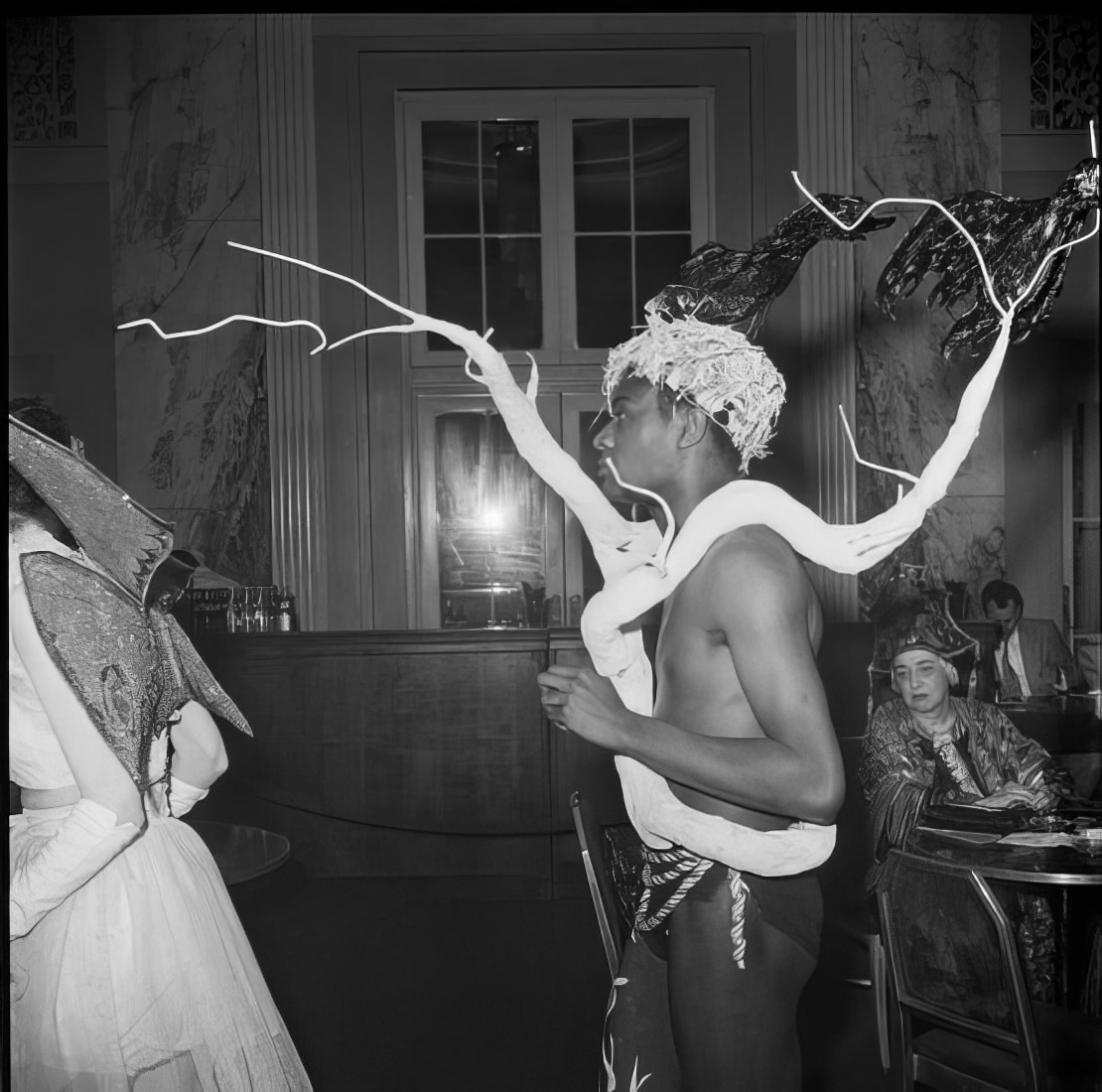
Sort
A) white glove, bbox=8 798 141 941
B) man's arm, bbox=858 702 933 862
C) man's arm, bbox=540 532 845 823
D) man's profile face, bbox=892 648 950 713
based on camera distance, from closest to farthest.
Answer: man's arm, bbox=540 532 845 823 < white glove, bbox=8 798 141 941 < man's arm, bbox=858 702 933 862 < man's profile face, bbox=892 648 950 713

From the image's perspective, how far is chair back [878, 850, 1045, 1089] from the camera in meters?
1.77

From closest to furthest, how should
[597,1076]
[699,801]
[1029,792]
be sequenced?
1. [699,801]
2. [597,1076]
3. [1029,792]

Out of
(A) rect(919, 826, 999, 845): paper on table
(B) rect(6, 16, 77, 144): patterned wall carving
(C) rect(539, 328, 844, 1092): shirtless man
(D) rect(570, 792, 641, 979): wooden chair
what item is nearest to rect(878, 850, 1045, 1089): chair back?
(A) rect(919, 826, 999, 845): paper on table

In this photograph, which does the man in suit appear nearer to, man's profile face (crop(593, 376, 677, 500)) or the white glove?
man's profile face (crop(593, 376, 677, 500))

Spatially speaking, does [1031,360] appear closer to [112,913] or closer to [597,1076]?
[597,1076]

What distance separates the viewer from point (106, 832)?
1569 mm

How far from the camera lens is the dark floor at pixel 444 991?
5.88 feet

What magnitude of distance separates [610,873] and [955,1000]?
2.05 ft

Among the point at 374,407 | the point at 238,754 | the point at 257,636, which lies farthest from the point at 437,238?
the point at 238,754

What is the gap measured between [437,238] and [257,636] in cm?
76

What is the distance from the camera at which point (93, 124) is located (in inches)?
72.2

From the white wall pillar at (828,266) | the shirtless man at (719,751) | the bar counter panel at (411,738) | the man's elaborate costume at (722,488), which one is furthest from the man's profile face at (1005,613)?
the bar counter panel at (411,738)

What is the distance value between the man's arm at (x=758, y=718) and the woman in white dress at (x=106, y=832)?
599mm

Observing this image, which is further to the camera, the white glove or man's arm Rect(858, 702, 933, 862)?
man's arm Rect(858, 702, 933, 862)
